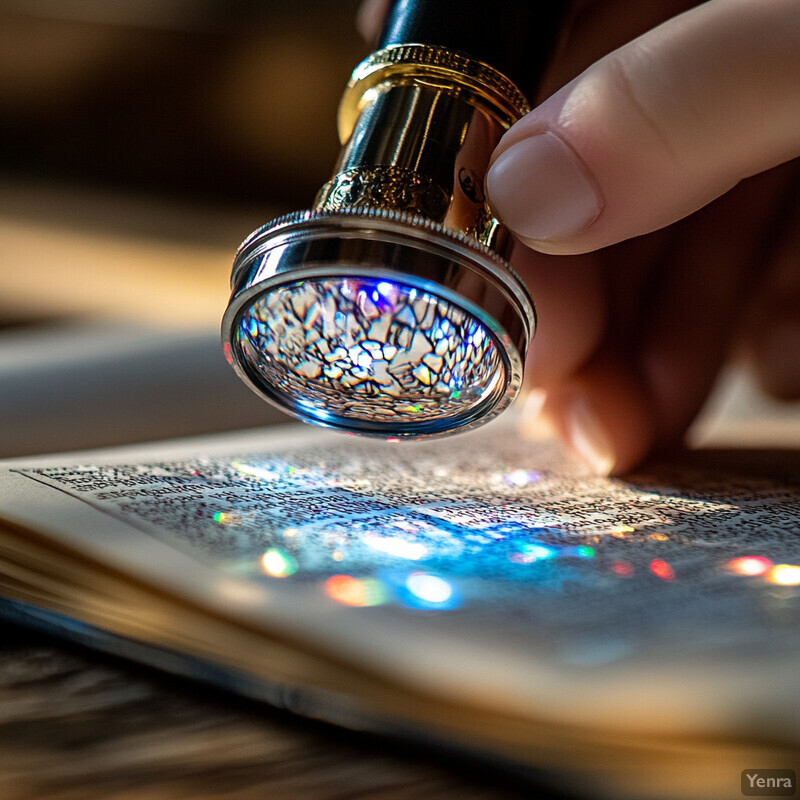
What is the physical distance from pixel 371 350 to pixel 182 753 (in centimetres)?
25

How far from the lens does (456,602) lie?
37cm

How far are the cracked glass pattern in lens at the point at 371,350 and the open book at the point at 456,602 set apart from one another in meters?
0.06

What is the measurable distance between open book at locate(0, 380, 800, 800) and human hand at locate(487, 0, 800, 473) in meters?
0.19

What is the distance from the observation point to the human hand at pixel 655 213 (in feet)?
1.64

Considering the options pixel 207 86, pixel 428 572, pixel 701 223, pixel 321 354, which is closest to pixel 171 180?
pixel 207 86

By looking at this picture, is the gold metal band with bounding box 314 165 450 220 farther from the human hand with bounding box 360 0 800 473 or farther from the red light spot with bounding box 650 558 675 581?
the red light spot with bounding box 650 558 675 581

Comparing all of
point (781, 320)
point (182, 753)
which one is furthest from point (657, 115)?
point (781, 320)

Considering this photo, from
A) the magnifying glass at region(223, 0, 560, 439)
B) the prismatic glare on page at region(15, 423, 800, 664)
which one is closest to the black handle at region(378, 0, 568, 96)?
the magnifying glass at region(223, 0, 560, 439)

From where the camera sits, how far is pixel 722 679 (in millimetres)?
305

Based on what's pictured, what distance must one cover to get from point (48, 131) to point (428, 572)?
6.34 ft

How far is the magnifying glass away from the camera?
457 mm

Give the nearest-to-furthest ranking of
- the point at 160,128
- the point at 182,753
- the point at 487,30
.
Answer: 1. the point at 182,753
2. the point at 487,30
3. the point at 160,128

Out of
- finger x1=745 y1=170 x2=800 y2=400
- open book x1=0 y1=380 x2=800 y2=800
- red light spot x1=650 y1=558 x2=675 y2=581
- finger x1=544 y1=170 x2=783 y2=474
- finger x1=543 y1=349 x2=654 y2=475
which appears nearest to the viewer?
open book x1=0 y1=380 x2=800 y2=800

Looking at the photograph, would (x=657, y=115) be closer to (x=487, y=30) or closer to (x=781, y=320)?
(x=487, y=30)
